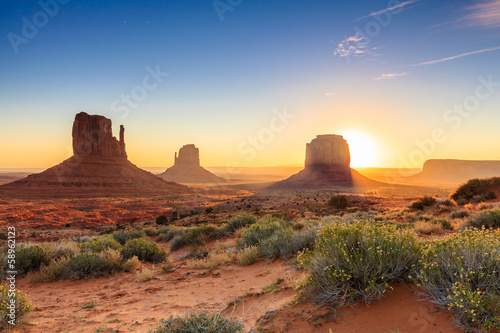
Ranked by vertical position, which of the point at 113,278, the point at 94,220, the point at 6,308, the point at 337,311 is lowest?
the point at 94,220

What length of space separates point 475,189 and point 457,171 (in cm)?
15772

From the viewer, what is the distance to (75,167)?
3073 inches

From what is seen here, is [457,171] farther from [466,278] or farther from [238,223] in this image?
[466,278]

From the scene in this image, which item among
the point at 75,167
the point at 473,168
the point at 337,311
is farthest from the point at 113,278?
the point at 473,168

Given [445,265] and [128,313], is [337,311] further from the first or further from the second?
[128,313]

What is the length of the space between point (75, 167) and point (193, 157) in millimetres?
92817

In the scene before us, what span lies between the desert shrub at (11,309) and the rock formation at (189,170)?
5949 inches

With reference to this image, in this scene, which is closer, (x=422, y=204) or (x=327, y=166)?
(x=422, y=204)

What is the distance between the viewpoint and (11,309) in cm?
489

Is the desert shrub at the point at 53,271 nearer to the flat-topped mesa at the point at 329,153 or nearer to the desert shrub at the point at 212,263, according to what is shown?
the desert shrub at the point at 212,263

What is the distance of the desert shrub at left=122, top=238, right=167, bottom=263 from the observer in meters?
10.7

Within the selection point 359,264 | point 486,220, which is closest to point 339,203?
point 486,220

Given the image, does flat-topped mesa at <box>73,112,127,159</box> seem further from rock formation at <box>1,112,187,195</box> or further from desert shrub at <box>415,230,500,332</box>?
desert shrub at <box>415,230,500,332</box>

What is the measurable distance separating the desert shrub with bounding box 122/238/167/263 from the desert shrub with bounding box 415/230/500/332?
31.4 ft
